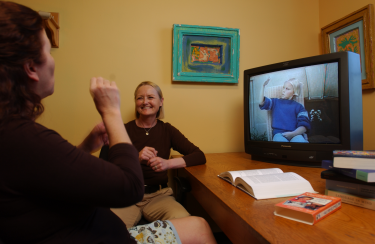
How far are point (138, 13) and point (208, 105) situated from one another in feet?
3.07

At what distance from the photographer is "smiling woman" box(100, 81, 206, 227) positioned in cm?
131

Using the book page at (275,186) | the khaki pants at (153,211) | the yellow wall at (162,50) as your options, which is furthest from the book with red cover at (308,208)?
the yellow wall at (162,50)

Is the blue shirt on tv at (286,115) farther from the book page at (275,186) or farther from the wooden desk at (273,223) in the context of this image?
the book page at (275,186)

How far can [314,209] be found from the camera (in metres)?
0.65

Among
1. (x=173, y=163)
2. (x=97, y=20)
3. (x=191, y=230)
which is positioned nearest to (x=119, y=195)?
(x=191, y=230)

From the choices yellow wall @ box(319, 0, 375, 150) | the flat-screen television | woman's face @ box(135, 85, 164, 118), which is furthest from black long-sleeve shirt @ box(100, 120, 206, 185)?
yellow wall @ box(319, 0, 375, 150)

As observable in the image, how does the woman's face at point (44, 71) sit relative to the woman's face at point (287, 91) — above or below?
below

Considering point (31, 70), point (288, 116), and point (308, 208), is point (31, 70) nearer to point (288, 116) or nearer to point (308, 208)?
point (308, 208)

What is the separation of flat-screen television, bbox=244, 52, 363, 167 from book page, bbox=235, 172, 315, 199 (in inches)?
21.4

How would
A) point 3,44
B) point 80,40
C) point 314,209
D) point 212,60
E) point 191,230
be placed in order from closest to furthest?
point 3,44, point 314,209, point 191,230, point 80,40, point 212,60

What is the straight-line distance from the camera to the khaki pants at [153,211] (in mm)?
1248

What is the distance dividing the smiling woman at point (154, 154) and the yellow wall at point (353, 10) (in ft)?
4.11

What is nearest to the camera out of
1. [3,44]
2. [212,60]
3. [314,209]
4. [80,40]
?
[3,44]

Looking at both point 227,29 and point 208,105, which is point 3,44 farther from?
point 227,29
